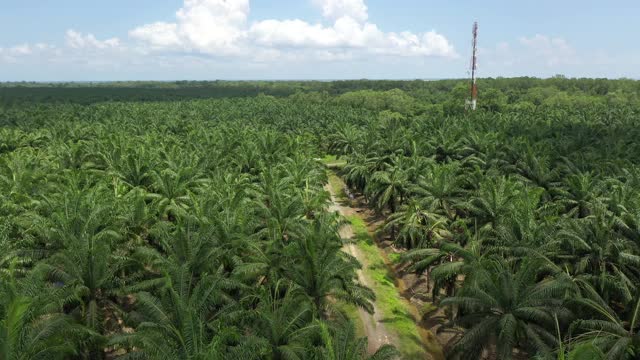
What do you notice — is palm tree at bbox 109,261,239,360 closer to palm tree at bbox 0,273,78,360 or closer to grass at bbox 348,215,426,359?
palm tree at bbox 0,273,78,360

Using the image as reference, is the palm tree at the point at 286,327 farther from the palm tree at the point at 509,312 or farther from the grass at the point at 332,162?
the grass at the point at 332,162

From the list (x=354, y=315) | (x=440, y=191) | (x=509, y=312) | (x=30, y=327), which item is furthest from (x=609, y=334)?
(x=30, y=327)

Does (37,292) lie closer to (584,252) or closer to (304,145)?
(584,252)

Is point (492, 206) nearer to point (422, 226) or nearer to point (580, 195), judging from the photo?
point (422, 226)

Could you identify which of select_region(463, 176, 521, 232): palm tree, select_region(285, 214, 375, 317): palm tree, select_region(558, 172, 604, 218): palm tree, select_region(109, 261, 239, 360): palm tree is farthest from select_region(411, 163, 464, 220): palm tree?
select_region(109, 261, 239, 360): palm tree

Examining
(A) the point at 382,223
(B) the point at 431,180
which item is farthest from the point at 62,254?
(A) the point at 382,223

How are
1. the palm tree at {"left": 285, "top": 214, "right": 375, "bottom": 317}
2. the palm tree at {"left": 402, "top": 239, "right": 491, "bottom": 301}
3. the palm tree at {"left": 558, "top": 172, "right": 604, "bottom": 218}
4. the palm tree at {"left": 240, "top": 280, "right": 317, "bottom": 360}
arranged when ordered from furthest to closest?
the palm tree at {"left": 558, "top": 172, "right": 604, "bottom": 218} < the palm tree at {"left": 402, "top": 239, "right": 491, "bottom": 301} < the palm tree at {"left": 285, "top": 214, "right": 375, "bottom": 317} < the palm tree at {"left": 240, "top": 280, "right": 317, "bottom": 360}
